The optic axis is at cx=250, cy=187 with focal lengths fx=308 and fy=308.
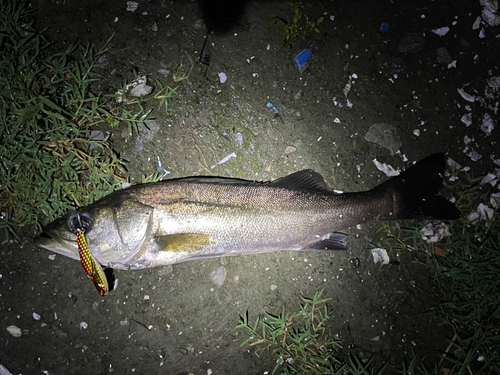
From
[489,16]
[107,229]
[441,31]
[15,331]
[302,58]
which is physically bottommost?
[15,331]

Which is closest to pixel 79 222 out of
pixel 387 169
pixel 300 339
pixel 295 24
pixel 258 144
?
pixel 258 144

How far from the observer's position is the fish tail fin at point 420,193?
299 cm

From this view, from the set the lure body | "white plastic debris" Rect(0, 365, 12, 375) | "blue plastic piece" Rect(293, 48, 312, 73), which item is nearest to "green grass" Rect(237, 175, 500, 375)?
the lure body

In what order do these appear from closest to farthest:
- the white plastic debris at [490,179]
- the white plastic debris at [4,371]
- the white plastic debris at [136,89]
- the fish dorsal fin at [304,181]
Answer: the fish dorsal fin at [304,181], the white plastic debris at [4,371], the white plastic debris at [136,89], the white plastic debris at [490,179]

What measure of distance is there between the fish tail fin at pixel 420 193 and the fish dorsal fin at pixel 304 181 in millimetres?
554

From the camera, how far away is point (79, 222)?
8.11 ft

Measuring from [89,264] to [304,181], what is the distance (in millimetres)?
1976

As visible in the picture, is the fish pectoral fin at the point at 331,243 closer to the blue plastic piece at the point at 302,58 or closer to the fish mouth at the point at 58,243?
the blue plastic piece at the point at 302,58

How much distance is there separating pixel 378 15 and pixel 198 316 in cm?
380

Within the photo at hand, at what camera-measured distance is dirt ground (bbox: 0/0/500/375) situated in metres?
3.04

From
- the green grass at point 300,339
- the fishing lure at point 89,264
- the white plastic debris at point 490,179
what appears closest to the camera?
the fishing lure at point 89,264

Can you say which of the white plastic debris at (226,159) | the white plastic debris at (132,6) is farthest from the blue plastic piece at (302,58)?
the white plastic debris at (132,6)

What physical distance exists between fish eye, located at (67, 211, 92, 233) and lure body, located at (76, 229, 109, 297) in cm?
4

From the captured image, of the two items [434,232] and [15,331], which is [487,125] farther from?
[15,331]
